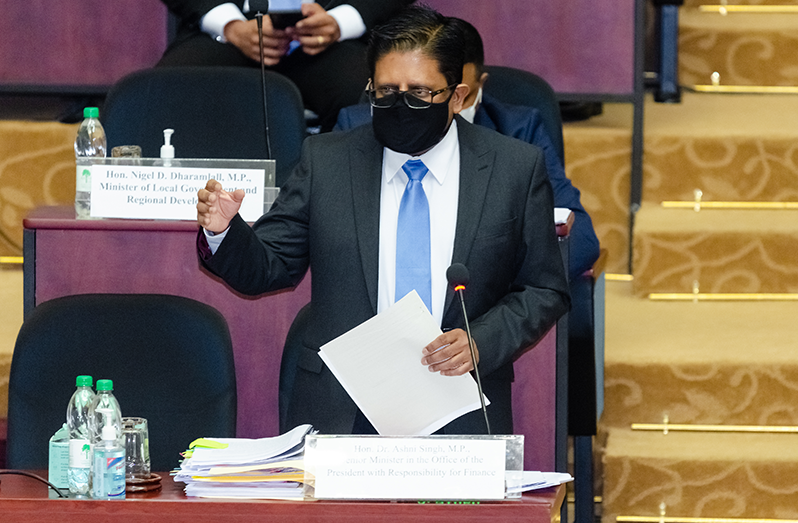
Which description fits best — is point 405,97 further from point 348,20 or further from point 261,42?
point 348,20

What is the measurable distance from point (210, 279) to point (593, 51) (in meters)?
1.97

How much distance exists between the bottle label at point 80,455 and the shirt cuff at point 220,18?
1.90 metres

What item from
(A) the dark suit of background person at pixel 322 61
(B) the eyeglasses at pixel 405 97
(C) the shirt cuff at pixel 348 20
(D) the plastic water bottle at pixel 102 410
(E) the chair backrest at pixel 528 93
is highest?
(C) the shirt cuff at pixel 348 20

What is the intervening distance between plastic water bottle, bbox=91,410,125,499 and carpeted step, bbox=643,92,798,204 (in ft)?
9.05

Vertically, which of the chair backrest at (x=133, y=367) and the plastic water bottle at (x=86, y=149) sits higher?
the plastic water bottle at (x=86, y=149)

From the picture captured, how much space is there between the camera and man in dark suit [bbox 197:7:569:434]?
188 centimetres

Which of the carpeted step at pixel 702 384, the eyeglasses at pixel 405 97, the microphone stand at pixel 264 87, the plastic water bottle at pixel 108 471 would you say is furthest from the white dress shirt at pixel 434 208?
the carpeted step at pixel 702 384

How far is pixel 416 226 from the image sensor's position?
6.35 feet

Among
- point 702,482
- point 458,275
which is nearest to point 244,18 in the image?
point 702,482

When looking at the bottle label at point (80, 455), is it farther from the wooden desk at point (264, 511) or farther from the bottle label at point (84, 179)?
the bottle label at point (84, 179)

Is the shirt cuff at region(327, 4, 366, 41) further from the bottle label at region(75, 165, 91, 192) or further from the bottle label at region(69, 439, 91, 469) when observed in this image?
the bottle label at region(69, 439, 91, 469)

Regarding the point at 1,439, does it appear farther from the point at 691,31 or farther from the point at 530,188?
the point at 691,31

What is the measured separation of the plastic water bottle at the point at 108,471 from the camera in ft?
4.96

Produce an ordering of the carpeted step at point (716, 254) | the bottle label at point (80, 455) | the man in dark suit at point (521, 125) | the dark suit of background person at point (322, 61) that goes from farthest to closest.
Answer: the carpeted step at point (716, 254), the dark suit of background person at point (322, 61), the man in dark suit at point (521, 125), the bottle label at point (80, 455)
